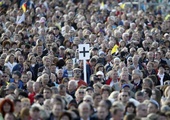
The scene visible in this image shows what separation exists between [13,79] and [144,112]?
6555 mm

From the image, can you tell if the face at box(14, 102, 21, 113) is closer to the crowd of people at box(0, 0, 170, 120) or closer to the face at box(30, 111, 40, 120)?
the crowd of people at box(0, 0, 170, 120)

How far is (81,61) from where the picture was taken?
26.7m

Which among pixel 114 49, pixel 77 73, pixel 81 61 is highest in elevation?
pixel 114 49

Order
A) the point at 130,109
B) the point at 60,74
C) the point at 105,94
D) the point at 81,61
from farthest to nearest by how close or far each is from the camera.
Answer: the point at 81,61, the point at 60,74, the point at 105,94, the point at 130,109

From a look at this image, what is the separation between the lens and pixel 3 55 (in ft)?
88.0

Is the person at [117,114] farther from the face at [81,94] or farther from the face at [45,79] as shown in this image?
the face at [45,79]

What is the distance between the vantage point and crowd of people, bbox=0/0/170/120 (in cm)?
1836

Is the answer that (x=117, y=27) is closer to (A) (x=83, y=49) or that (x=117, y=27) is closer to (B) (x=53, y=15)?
(B) (x=53, y=15)

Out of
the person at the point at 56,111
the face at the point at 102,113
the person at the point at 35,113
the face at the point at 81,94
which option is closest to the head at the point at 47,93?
the face at the point at 81,94

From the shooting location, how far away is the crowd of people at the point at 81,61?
723 inches

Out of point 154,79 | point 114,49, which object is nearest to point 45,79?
point 154,79

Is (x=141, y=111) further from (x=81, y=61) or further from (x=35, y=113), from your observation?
(x=81, y=61)

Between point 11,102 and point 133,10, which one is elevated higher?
point 133,10

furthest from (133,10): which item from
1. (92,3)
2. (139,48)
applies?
(139,48)
